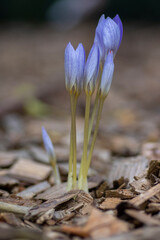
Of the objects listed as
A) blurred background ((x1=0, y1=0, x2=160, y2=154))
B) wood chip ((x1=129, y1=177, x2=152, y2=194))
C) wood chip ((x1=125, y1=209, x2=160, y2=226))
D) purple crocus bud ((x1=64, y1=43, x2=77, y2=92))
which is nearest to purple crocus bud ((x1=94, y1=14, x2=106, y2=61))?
purple crocus bud ((x1=64, y1=43, x2=77, y2=92))

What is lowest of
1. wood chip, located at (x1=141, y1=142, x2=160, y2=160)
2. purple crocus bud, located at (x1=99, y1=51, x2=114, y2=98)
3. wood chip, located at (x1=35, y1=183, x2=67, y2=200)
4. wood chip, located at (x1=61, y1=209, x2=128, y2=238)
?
wood chip, located at (x1=61, y1=209, x2=128, y2=238)

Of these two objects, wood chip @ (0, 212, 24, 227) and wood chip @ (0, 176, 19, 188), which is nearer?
wood chip @ (0, 212, 24, 227)

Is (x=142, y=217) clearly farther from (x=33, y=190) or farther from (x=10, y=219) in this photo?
(x=33, y=190)

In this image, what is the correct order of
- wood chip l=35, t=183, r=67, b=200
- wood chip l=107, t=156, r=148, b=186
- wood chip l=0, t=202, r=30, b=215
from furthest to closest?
wood chip l=107, t=156, r=148, b=186 → wood chip l=35, t=183, r=67, b=200 → wood chip l=0, t=202, r=30, b=215

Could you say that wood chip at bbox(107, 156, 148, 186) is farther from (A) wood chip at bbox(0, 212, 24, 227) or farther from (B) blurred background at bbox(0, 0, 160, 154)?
(A) wood chip at bbox(0, 212, 24, 227)

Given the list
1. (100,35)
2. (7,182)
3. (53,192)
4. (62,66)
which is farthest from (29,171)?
(62,66)

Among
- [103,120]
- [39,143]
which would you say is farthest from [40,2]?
[39,143]

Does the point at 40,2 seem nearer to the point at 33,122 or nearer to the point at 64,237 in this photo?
the point at 33,122

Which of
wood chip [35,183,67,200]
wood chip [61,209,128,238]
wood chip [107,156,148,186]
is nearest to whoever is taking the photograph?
wood chip [61,209,128,238]
